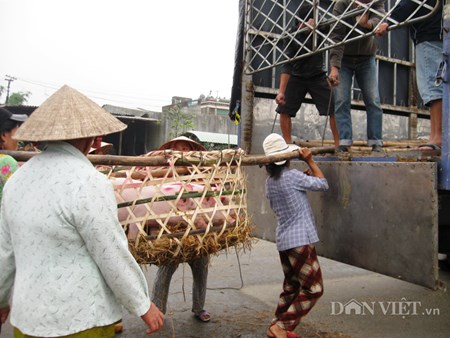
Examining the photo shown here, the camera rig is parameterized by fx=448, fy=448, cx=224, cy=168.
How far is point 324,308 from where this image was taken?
418 centimetres

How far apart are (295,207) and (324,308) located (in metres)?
1.48

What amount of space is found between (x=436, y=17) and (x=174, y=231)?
239 centimetres

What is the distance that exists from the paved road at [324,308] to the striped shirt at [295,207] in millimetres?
490

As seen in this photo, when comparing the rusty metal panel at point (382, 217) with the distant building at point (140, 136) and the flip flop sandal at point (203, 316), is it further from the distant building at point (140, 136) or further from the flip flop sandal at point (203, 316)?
the distant building at point (140, 136)

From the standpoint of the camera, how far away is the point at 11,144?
9.05 feet

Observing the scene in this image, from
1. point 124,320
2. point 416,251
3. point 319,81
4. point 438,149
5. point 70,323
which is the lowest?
point 124,320

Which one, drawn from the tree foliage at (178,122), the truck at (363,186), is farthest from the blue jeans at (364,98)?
the tree foliage at (178,122)

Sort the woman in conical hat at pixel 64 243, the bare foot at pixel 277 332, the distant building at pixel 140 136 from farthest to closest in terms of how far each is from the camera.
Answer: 1. the distant building at pixel 140 136
2. the bare foot at pixel 277 332
3. the woman in conical hat at pixel 64 243

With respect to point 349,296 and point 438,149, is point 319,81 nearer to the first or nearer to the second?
point 438,149

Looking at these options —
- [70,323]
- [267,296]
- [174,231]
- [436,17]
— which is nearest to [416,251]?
[174,231]

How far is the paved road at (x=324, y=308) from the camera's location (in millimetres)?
3579

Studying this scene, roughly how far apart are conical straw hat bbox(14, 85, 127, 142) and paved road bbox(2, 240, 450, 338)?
1496mm

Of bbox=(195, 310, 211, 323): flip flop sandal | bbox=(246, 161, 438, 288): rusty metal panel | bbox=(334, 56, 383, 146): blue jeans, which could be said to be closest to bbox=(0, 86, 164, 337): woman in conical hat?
bbox=(246, 161, 438, 288): rusty metal panel

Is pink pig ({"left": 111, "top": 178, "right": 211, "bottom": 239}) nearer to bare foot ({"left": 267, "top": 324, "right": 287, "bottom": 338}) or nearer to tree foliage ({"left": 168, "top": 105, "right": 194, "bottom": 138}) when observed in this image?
bare foot ({"left": 267, "top": 324, "right": 287, "bottom": 338})
